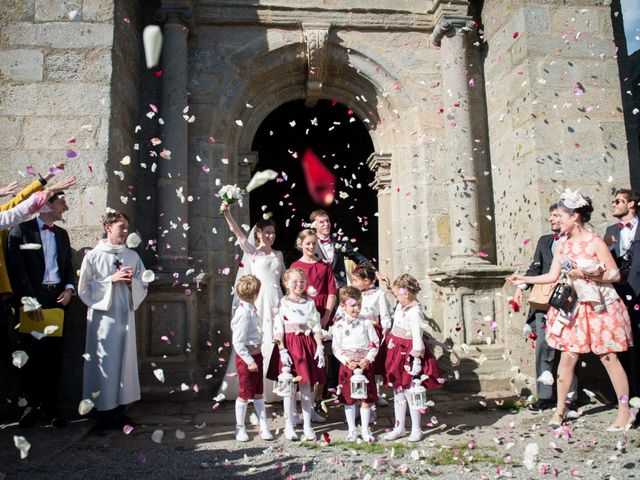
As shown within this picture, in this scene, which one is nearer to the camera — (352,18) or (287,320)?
(287,320)

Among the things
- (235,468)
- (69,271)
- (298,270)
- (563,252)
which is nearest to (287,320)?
(298,270)

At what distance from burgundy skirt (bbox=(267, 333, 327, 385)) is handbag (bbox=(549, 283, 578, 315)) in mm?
1752

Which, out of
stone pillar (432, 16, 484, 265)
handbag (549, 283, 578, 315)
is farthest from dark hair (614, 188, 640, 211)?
stone pillar (432, 16, 484, 265)

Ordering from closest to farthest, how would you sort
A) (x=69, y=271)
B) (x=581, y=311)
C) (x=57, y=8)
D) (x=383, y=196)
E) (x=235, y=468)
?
(x=235, y=468) < (x=581, y=311) < (x=69, y=271) < (x=57, y=8) < (x=383, y=196)

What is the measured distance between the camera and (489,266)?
533 cm

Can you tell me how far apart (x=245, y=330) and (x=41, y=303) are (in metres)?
1.58

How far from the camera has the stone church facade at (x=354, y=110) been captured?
482 centimetres

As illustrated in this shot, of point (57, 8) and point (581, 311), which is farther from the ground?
point (57, 8)

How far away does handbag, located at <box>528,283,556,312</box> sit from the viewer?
4215mm

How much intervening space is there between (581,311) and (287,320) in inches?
83.7

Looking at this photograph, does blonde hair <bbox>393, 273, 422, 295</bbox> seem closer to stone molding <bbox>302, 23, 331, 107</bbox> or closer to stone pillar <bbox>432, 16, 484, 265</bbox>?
stone pillar <bbox>432, 16, 484, 265</bbox>

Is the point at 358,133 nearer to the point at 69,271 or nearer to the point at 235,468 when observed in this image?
the point at 69,271

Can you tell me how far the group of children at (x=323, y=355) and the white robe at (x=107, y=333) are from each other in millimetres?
928

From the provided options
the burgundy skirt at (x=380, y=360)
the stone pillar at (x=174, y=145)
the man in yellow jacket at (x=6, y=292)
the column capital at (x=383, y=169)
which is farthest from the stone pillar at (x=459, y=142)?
the man in yellow jacket at (x=6, y=292)
